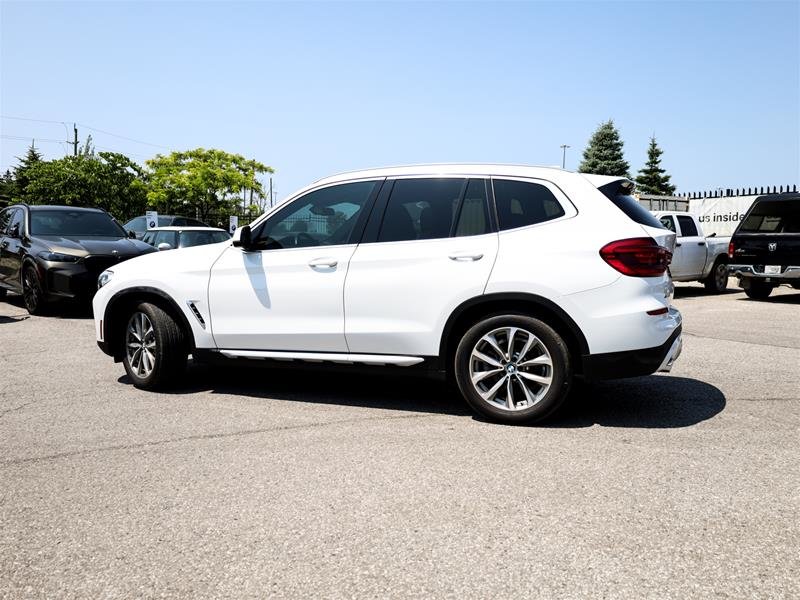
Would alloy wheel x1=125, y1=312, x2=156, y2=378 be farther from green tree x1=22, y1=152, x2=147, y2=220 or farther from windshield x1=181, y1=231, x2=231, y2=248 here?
green tree x1=22, y1=152, x2=147, y2=220

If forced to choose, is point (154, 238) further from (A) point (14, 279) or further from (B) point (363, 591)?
(B) point (363, 591)

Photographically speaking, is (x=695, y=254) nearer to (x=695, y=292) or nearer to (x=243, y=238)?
(x=695, y=292)

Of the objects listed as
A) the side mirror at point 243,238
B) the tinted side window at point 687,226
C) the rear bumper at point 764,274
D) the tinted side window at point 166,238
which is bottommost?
the rear bumper at point 764,274

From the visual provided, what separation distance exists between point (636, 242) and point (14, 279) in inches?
437

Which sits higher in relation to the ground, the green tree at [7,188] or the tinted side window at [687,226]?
the green tree at [7,188]

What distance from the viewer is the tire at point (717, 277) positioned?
16266 mm

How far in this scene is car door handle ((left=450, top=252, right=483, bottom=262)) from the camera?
4938mm

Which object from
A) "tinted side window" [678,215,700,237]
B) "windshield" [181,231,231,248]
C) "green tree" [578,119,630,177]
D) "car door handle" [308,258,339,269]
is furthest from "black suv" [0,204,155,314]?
"green tree" [578,119,630,177]

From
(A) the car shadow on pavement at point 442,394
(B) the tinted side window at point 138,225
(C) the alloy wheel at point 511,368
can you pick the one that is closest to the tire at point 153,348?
(A) the car shadow on pavement at point 442,394

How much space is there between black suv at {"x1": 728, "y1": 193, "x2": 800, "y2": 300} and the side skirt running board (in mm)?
10997

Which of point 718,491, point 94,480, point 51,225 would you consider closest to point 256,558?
point 94,480

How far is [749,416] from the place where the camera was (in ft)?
17.0

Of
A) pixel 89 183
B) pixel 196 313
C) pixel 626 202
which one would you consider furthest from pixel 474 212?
pixel 89 183

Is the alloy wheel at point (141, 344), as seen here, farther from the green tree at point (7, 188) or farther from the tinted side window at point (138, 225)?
the green tree at point (7, 188)
